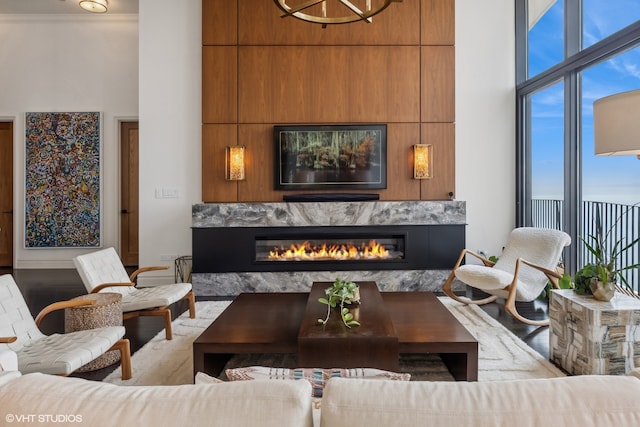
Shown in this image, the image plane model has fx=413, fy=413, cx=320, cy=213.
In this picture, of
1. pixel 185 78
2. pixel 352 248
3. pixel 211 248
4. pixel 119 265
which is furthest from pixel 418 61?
pixel 119 265

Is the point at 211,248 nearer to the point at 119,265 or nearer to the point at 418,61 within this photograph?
the point at 119,265

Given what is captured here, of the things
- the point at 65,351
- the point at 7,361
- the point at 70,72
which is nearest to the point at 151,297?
the point at 65,351

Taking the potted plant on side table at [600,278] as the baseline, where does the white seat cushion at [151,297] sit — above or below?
below

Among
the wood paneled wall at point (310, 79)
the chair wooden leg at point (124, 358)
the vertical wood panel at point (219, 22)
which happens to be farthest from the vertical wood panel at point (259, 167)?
the chair wooden leg at point (124, 358)

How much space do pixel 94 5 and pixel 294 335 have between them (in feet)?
18.9

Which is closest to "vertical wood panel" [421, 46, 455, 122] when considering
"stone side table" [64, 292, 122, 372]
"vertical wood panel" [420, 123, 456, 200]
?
"vertical wood panel" [420, 123, 456, 200]

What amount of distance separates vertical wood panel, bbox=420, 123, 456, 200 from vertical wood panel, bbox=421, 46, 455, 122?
0.49 ft

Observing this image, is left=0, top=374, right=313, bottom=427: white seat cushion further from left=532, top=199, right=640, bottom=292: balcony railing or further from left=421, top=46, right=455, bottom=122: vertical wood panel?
left=421, top=46, right=455, bottom=122: vertical wood panel

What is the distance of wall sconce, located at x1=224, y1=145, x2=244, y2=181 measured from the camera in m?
5.00

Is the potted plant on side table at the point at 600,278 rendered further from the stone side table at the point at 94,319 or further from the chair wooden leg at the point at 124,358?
the stone side table at the point at 94,319

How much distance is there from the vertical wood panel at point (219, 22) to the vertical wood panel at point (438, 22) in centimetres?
233

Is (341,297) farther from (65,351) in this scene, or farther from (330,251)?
(330,251)

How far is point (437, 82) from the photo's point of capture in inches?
202

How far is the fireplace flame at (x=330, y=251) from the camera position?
5004mm
